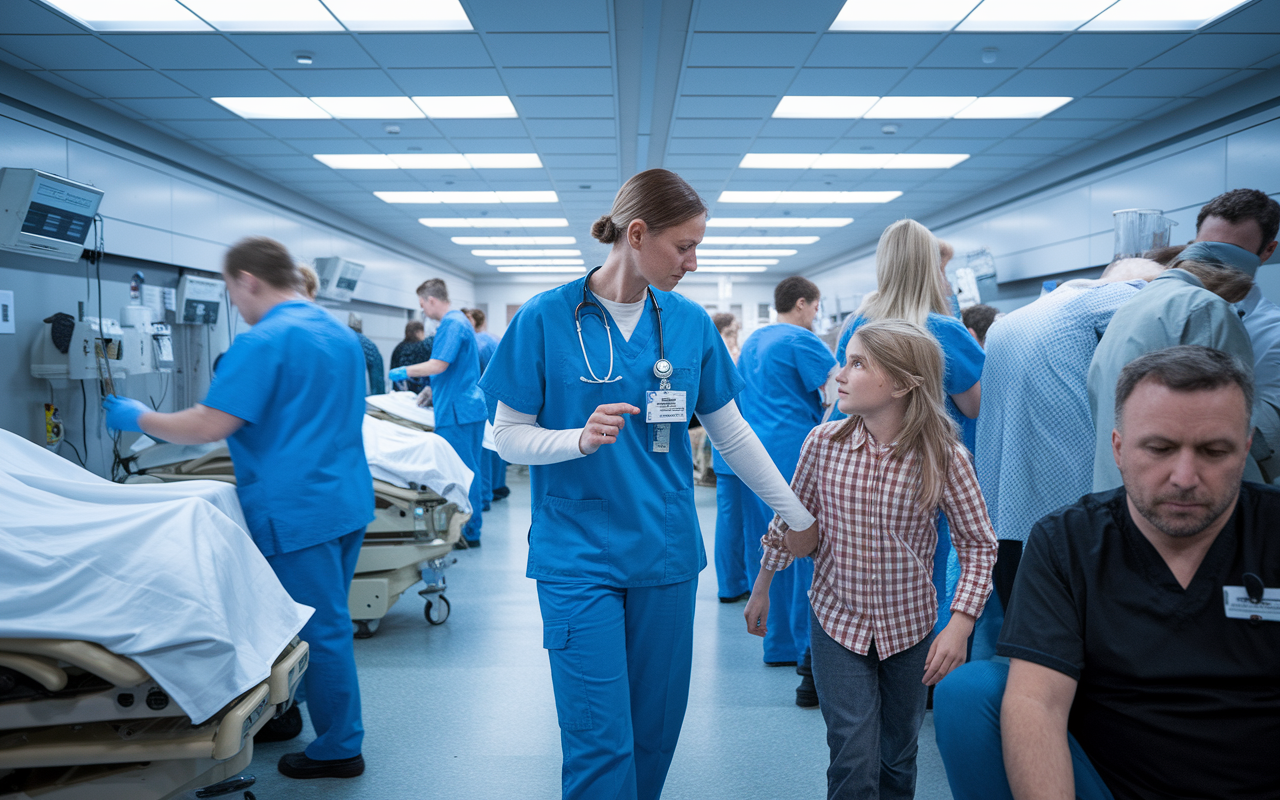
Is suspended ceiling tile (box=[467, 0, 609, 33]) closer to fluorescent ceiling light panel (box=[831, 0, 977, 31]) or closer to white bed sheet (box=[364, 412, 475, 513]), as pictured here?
fluorescent ceiling light panel (box=[831, 0, 977, 31])

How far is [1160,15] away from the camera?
4273 mm

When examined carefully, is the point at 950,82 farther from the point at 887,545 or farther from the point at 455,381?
the point at 887,545

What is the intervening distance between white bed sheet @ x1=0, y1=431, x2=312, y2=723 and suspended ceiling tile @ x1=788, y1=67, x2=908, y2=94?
449 centimetres

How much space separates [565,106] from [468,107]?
71 centimetres

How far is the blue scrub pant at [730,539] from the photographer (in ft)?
12.4

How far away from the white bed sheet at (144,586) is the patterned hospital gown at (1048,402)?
1.99 m

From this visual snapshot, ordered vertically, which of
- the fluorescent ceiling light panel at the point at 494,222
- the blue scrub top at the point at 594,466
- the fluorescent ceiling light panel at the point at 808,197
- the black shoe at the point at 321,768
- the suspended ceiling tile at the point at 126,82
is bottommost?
the black shoe at the point at 321,768

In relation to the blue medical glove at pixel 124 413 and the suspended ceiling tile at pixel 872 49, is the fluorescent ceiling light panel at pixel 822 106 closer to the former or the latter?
the suspended ceiling tile at pixel 872 49

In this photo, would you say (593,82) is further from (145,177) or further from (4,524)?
(4,524)

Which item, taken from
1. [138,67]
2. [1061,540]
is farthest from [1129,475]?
[138,67]

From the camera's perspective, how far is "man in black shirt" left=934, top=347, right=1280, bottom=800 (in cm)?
108

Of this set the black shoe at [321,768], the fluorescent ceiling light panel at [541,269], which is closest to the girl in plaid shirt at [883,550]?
the black shoe at [321,768]

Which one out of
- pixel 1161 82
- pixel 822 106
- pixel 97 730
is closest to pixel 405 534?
pixel 97 730

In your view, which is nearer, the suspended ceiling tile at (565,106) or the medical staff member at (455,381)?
the medical staff member at (455,381)
